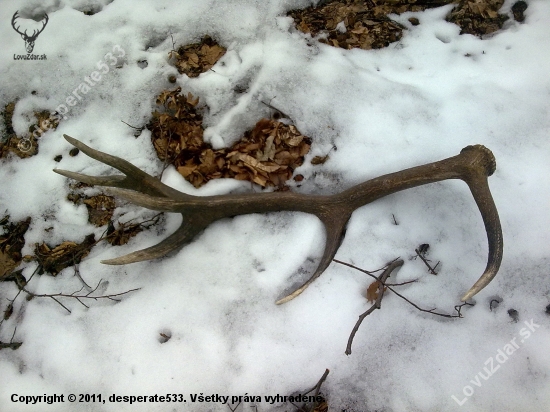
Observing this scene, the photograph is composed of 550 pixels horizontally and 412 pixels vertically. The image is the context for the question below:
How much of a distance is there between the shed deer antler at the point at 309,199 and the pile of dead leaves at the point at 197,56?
775 millimetres

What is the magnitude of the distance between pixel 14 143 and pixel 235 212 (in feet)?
4.81

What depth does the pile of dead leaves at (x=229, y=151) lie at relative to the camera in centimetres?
238

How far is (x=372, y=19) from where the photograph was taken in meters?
2.55

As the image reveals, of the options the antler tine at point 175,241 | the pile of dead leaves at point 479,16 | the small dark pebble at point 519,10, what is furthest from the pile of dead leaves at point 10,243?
the small dark pebble at point 519,10

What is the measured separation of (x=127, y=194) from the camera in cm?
196

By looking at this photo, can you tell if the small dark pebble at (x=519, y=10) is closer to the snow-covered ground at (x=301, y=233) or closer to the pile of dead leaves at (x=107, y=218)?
the snow-covered ground at (x=301, y=233)

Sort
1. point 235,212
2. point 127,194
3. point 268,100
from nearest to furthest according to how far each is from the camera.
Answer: point 127,194
point 235,212
point 268,100

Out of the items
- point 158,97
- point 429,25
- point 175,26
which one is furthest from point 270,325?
point 429,25

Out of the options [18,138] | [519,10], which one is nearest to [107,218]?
[18,138]

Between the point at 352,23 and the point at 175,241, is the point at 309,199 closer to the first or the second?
the point at 175,241

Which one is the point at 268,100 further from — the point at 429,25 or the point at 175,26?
the point at 429,25

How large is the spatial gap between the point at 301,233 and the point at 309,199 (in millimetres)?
230

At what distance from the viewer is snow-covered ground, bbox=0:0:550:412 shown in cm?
228

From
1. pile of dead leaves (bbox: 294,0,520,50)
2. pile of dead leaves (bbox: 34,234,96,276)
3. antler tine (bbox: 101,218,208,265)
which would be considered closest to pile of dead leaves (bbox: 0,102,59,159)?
pile of dead leaves (bbox: 34,234,96,276)
